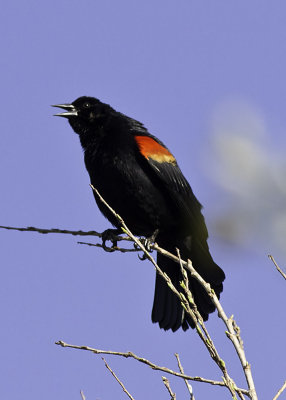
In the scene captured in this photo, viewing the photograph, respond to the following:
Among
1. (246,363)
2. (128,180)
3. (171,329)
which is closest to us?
(246,363)

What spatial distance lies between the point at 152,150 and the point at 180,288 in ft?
3.04

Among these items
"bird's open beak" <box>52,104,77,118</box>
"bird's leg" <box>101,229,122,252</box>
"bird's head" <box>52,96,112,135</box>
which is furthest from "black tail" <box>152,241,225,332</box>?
"bird's open beak" <box>52,104,77,118</box>

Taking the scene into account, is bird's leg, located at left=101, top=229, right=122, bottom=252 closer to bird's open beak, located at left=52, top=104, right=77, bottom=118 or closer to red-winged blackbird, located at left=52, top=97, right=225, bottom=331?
red-winged blackbird, located at left=52, top=97, right=225, bottom=331

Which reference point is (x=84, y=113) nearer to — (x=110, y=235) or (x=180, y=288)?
(x=110, y=235)

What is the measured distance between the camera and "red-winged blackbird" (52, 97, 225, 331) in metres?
4.27

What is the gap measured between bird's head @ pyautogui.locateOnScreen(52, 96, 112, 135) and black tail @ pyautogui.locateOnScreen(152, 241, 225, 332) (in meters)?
1.02

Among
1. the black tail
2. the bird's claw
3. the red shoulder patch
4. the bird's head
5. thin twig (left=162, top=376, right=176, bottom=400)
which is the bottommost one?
thin twig (left=162, top=376, right=176, bottom=400)

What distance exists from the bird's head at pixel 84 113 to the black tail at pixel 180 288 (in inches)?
40.3

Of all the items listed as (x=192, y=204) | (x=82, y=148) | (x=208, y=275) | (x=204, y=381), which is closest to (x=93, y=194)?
(x=82, y=148)

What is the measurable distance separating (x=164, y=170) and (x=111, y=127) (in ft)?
1.69

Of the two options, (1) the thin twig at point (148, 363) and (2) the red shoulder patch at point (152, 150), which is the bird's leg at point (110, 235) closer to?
(2) the red shoulder patch at point (152, 150)

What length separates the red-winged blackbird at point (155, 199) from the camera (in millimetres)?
4273

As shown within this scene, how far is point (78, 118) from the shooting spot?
487cm

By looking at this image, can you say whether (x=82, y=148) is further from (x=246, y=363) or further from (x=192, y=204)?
(x=246, y=363)
